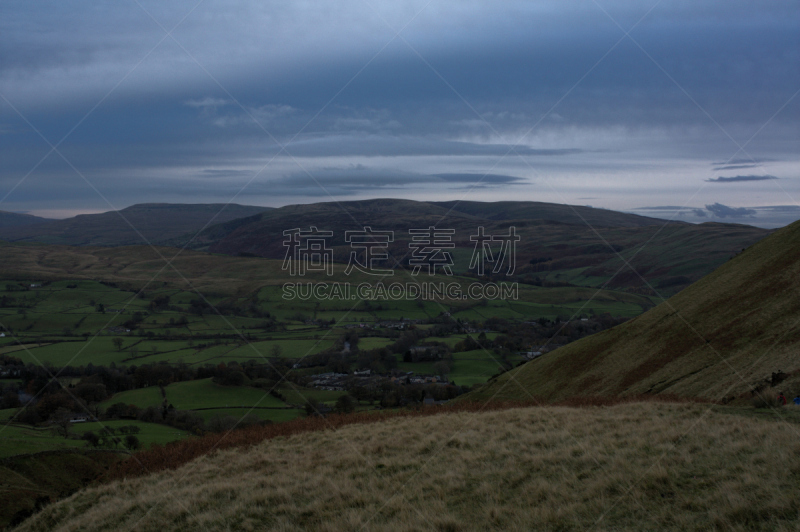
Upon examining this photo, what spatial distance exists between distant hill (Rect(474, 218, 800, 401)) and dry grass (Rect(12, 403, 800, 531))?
18.2 ft

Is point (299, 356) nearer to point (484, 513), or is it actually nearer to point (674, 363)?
point (674, 363)

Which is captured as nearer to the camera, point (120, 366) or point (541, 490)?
point (541, 490)

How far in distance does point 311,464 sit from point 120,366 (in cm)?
5971

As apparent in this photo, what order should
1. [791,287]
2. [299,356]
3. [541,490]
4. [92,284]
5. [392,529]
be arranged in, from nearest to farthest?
[392,529] < [541,490] < [791,287] < [299,356] < [92,284]

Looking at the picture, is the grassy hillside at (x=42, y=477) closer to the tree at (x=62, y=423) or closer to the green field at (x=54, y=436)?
the green field at (x=54, y=436)

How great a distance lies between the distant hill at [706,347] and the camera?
17.8 m

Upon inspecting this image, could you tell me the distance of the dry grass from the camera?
6945 mm

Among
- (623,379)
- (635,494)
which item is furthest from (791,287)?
(635,494)

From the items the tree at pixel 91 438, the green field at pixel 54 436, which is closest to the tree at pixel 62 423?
the green field at pixel 54 436

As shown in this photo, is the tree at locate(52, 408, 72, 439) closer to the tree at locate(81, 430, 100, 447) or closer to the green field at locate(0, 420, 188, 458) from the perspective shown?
the green field at locate(0, 420, 188, 458)

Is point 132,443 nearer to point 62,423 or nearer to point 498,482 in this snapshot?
point 62,423

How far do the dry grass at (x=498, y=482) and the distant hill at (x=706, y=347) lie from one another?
5556mm

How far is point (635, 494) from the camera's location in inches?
294

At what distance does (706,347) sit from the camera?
2255 cm
